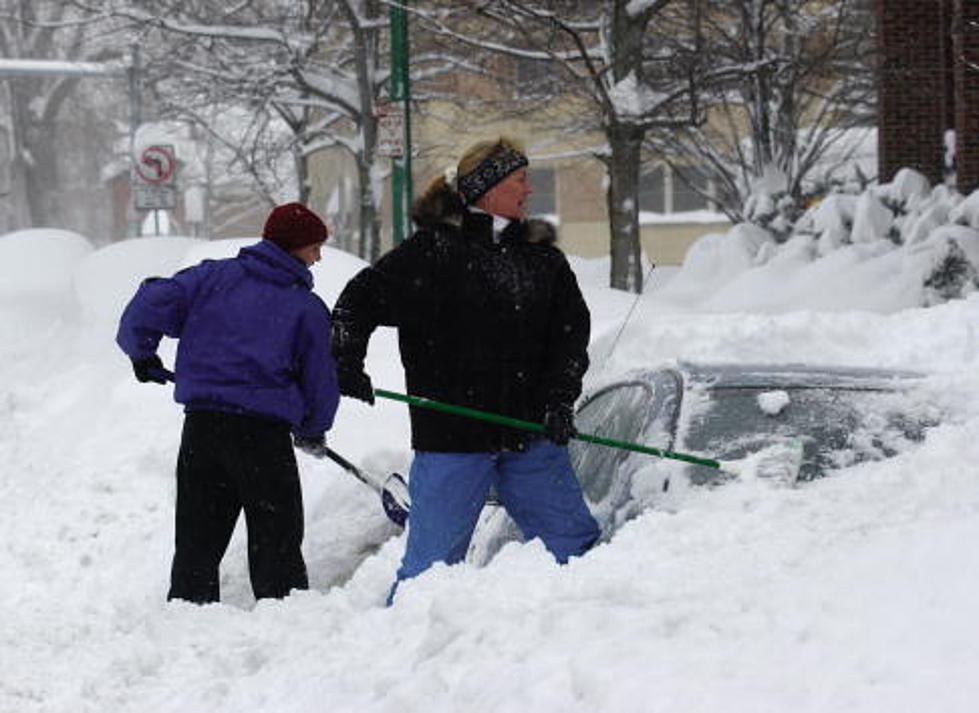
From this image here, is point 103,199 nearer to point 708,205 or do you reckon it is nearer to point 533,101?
point 708,205

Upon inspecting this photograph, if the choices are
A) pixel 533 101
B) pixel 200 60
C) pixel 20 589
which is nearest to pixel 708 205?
pixel 533 101

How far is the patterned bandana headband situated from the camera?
496cm

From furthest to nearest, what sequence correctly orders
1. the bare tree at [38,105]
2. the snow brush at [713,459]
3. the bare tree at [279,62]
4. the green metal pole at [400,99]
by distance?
the bare tree at [38,105] → the bare tree at [279,62] → the green metal pole at [400,99] → the snow brush at [713,459]

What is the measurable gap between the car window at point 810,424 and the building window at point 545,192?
3972 cm

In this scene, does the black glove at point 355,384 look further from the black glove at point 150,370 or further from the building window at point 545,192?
the building window at point 545,192

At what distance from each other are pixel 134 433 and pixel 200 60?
1419 centimetres


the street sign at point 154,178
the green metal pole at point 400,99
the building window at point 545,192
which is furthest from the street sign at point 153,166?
the building window at point 545,192

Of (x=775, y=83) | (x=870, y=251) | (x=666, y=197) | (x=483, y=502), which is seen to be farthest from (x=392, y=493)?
(x=666, y=197)

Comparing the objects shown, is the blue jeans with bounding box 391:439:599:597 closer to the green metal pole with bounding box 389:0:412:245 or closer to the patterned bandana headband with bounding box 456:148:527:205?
the patterned bandana headband with bounding box 456:148:527:205

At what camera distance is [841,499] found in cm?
412

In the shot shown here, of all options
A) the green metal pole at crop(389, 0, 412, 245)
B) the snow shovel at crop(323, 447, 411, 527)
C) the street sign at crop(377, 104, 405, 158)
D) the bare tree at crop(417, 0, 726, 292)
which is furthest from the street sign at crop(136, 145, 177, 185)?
the snow shovel at crop(323, 447, 411, 527)

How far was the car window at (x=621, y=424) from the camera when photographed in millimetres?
5027

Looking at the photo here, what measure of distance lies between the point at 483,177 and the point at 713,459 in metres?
1.05

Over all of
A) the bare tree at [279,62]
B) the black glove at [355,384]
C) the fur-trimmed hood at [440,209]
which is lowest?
the black glove at [355,384]
